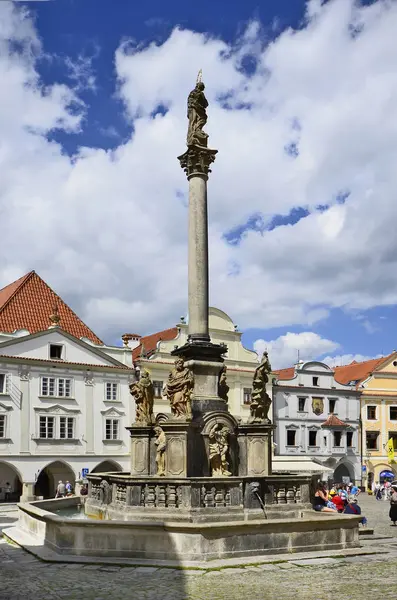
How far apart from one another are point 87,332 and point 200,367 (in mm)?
25626

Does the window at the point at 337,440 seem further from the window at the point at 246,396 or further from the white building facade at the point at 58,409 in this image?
the white building facade at the point at 58,409

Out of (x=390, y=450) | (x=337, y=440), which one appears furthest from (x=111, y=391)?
(x=390, y=450)

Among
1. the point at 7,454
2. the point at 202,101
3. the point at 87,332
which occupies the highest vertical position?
the point at 202,101

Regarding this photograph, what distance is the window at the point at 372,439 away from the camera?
1957 inches

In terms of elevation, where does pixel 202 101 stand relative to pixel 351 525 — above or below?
above

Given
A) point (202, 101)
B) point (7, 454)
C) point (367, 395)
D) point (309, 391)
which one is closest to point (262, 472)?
point (202, 101)

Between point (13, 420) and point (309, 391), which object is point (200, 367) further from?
point (309, 391)

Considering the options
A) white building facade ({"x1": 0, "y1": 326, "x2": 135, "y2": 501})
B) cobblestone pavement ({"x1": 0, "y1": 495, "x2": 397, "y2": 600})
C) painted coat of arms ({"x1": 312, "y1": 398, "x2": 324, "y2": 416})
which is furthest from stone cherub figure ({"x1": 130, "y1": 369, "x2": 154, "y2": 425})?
painted coat of arms ({"x1": 312, "y1": 398, "x2": 324, "y2": 416})

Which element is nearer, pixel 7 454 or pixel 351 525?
pixel 351 525

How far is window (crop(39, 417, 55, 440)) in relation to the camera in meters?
36.5

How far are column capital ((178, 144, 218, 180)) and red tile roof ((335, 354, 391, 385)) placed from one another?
37.3 metres

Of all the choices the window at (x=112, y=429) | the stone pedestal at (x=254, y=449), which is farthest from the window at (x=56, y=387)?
the stone pedestal at (x=254, y=449)

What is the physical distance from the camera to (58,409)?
37156 mm

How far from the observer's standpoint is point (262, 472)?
15.5 m
